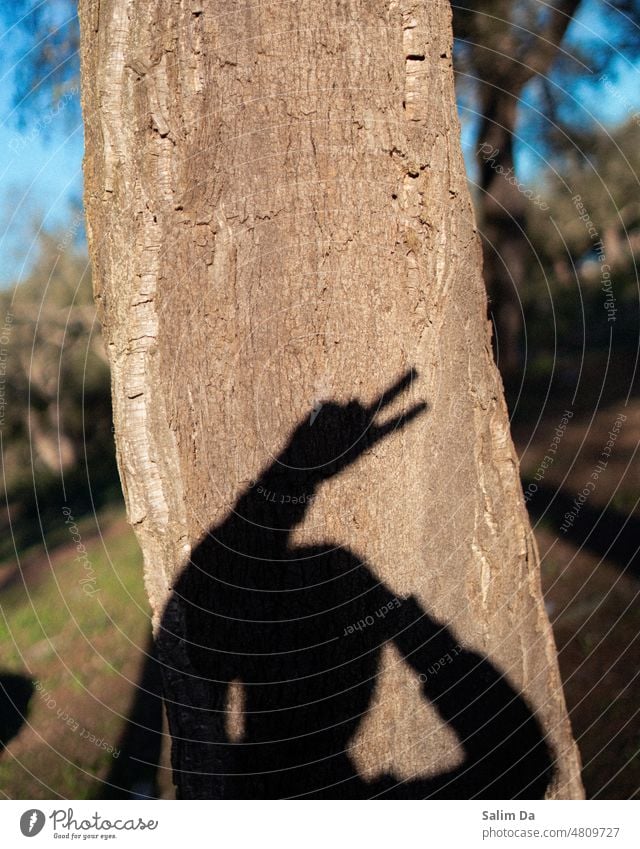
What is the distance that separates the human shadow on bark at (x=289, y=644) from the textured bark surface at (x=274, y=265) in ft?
0.06

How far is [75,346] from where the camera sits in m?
5.12

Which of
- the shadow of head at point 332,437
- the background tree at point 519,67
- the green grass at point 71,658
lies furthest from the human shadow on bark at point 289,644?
the background tree at point 519,67

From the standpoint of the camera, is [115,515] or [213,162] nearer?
[213,162]

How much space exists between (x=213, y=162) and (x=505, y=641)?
4.28ft

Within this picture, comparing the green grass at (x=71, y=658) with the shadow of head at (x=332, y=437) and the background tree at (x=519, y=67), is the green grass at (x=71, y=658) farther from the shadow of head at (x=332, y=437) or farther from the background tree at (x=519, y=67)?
the background tree at (x=519, y=67)

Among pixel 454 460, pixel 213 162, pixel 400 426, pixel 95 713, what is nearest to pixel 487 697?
pixel 454 460

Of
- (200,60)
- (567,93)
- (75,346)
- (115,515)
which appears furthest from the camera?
(115,515)

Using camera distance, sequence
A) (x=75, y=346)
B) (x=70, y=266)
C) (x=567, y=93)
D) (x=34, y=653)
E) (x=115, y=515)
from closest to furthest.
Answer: (x=567, y=93) < (x=34, y=653) < (x=70, y=266) < (x=75, y=346) < (x=115, y=515)

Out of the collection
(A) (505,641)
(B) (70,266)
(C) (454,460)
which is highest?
(B) (70,266)

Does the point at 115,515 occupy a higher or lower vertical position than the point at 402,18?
lower

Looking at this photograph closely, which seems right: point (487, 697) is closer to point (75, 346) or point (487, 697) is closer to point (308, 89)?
point (308, 89)

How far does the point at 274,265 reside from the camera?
4.92ft

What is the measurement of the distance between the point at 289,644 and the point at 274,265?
0.81 metres

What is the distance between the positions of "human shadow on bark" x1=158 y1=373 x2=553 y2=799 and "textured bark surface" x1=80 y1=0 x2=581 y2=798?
19 mm
